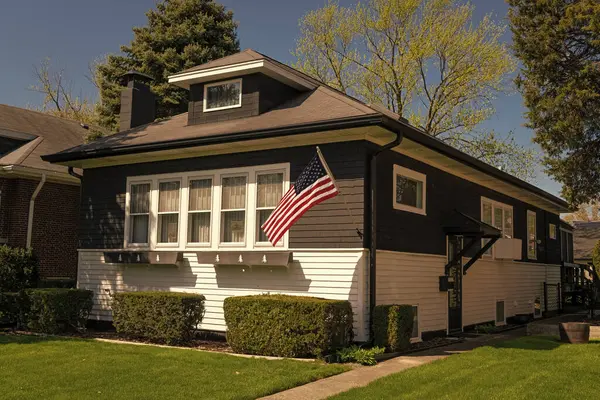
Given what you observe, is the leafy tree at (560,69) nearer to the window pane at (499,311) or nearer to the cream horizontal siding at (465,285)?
the cream horizontal siding at (465,285)

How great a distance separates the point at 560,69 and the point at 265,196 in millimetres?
11903

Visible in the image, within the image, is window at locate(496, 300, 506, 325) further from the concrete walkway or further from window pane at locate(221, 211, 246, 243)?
window pane at locate(221, 211, 246, 243)

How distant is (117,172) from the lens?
14625mm

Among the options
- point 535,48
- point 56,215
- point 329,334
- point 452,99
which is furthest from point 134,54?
point 329,334

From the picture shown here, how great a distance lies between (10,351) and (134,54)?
21.3 m

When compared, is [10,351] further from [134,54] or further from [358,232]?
[134,54]

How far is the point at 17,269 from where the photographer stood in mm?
15367

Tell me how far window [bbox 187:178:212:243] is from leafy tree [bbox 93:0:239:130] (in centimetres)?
1460

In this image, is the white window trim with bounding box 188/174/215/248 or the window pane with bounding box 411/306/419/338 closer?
the window pane with bounding box 411/306/419/338

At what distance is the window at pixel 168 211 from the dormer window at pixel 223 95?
213 cm

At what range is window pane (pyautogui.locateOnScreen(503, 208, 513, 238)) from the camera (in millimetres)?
17828

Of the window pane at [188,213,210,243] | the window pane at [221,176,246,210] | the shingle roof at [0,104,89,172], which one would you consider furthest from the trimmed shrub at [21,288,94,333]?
the shingle roof at [0,104,89,172]

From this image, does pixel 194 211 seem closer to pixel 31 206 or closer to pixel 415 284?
pixel 415 284

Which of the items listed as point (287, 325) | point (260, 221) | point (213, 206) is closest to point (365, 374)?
point (287, 325)
